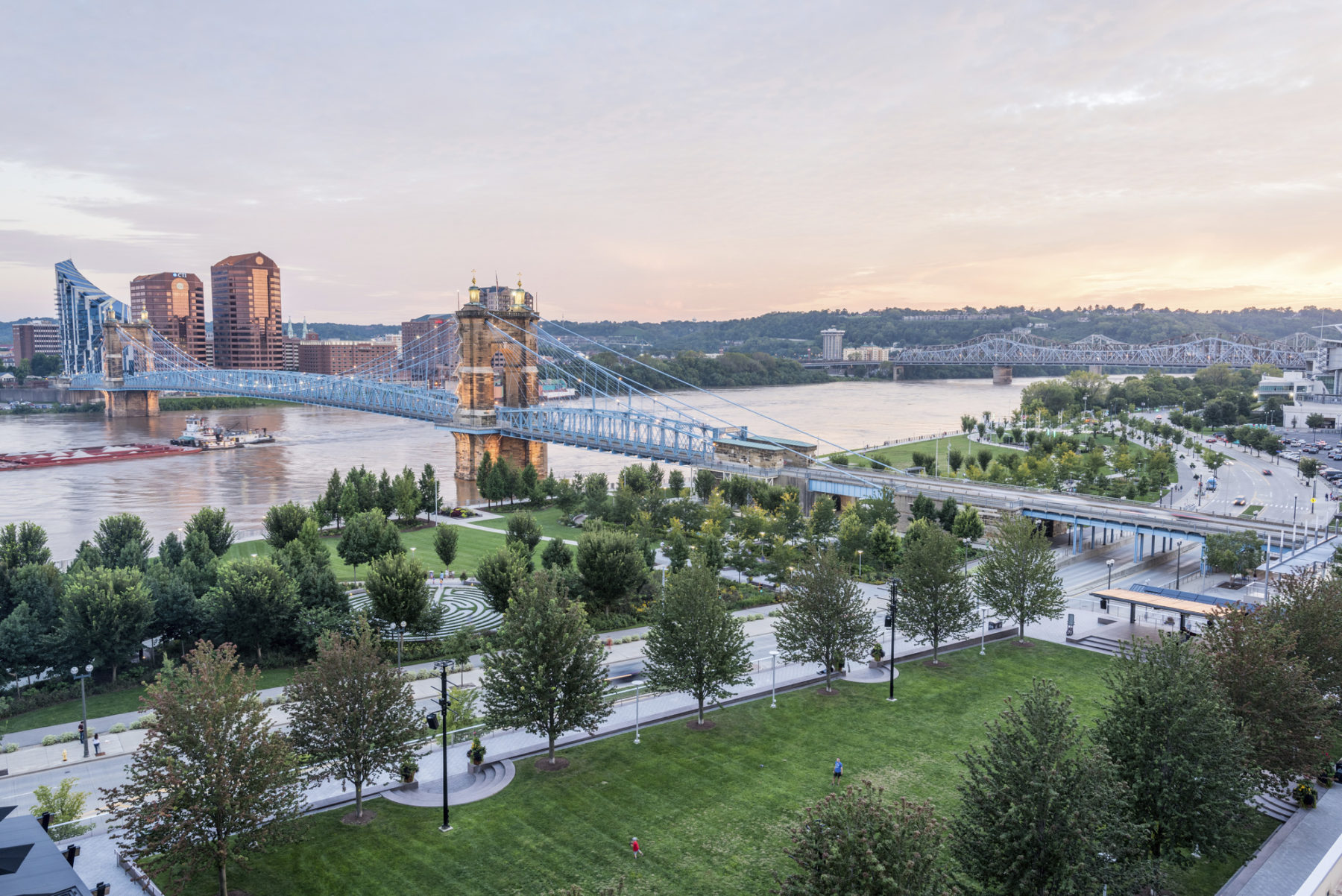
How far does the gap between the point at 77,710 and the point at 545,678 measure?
42.8 ft

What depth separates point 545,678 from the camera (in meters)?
18.1

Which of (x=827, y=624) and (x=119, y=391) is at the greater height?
(x=119, y=391)

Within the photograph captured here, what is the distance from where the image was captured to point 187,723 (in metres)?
13.6

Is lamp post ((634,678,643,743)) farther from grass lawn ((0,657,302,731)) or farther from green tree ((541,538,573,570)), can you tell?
green tree ((541,538,573,570))

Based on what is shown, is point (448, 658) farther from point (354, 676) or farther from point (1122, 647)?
point (1122, 647)

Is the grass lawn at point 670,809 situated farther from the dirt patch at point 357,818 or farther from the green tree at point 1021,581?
the green tree at point 1021,581

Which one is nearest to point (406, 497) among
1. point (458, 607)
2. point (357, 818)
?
point (458, 607)

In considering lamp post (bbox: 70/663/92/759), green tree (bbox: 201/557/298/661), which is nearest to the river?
lamp post (bbox: 70/663/92/759)

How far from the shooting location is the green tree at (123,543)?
29719 mm

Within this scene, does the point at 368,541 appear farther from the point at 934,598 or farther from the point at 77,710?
the point at 934,598

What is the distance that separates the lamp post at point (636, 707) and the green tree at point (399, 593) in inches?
273

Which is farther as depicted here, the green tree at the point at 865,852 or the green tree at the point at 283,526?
the green tree at the point at 283,526

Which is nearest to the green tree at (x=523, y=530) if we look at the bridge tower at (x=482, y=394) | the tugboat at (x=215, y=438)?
the bridge tower at (x=482, y=394)

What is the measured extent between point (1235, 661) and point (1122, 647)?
1.99m
